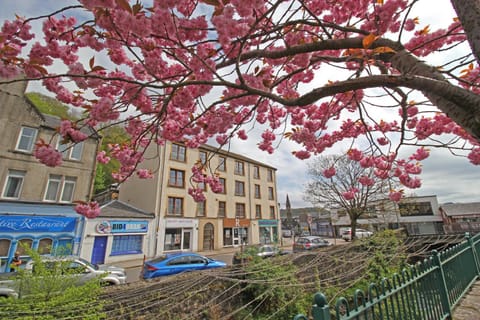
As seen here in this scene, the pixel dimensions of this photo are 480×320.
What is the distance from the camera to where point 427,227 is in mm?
30375

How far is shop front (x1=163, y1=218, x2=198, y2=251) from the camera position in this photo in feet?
53.4

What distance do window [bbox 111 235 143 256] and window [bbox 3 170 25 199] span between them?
5.59 m

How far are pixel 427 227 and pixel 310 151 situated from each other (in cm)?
3692

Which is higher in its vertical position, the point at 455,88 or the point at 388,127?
the point at 388,127

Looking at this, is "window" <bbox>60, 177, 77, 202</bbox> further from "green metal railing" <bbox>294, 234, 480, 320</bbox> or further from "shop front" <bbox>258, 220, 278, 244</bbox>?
"shop front" <bbox>258, 220, 278, 244</bbox>

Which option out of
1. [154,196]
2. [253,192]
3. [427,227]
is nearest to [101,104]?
[154,196]

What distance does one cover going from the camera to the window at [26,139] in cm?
1149

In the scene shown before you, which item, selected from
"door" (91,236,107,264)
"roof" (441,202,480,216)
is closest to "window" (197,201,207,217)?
"door" (91,236,107,264)

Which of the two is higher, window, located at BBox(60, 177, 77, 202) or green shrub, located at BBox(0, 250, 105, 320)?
window, located at BBox(60, 177, 77, 202)

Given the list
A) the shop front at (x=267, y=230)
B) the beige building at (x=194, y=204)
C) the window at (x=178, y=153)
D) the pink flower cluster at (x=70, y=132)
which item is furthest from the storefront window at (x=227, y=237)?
the pink flower cluster at (x=70, y=132)

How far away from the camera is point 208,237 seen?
18.5 m

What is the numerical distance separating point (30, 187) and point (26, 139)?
2737mm

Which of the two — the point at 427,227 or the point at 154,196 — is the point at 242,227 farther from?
the point at 427,227

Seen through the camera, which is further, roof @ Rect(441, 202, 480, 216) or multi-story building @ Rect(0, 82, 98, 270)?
roof @ Rect(441, 202, 480, 216)
